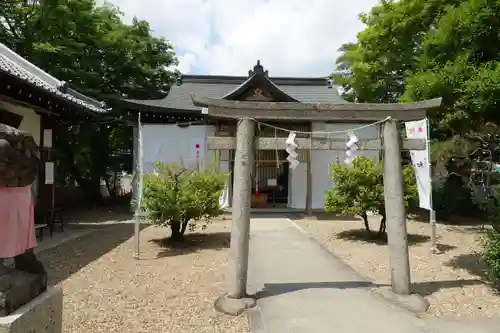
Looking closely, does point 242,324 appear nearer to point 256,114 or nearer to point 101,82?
point 256,114

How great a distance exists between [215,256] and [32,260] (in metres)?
6.15

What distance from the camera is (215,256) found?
9062 mm

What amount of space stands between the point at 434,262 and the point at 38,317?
777 cm

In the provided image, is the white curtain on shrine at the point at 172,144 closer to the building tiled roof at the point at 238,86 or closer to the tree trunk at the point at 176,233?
the building tiled roof at the point at 238,86

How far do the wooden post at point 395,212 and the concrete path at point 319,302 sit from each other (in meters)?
→ 0.44

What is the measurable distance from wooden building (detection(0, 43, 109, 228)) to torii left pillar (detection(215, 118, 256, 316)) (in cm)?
500

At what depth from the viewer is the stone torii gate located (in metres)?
5.98

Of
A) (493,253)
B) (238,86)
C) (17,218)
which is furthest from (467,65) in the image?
(238,86)

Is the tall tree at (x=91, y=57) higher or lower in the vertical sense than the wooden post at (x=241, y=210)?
higher

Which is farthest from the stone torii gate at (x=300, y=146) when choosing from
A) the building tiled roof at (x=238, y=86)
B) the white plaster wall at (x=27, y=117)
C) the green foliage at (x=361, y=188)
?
the building tiled roof at (x=238, y=86)

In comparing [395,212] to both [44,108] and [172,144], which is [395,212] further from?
[172,144]

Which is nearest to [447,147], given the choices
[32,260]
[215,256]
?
[215,256]

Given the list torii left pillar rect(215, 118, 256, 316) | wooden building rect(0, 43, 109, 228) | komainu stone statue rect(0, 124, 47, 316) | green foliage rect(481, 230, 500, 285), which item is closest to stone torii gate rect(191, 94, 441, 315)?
torii left pillar rect(215, 118, 256, 316)

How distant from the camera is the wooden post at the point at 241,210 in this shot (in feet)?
19.5
